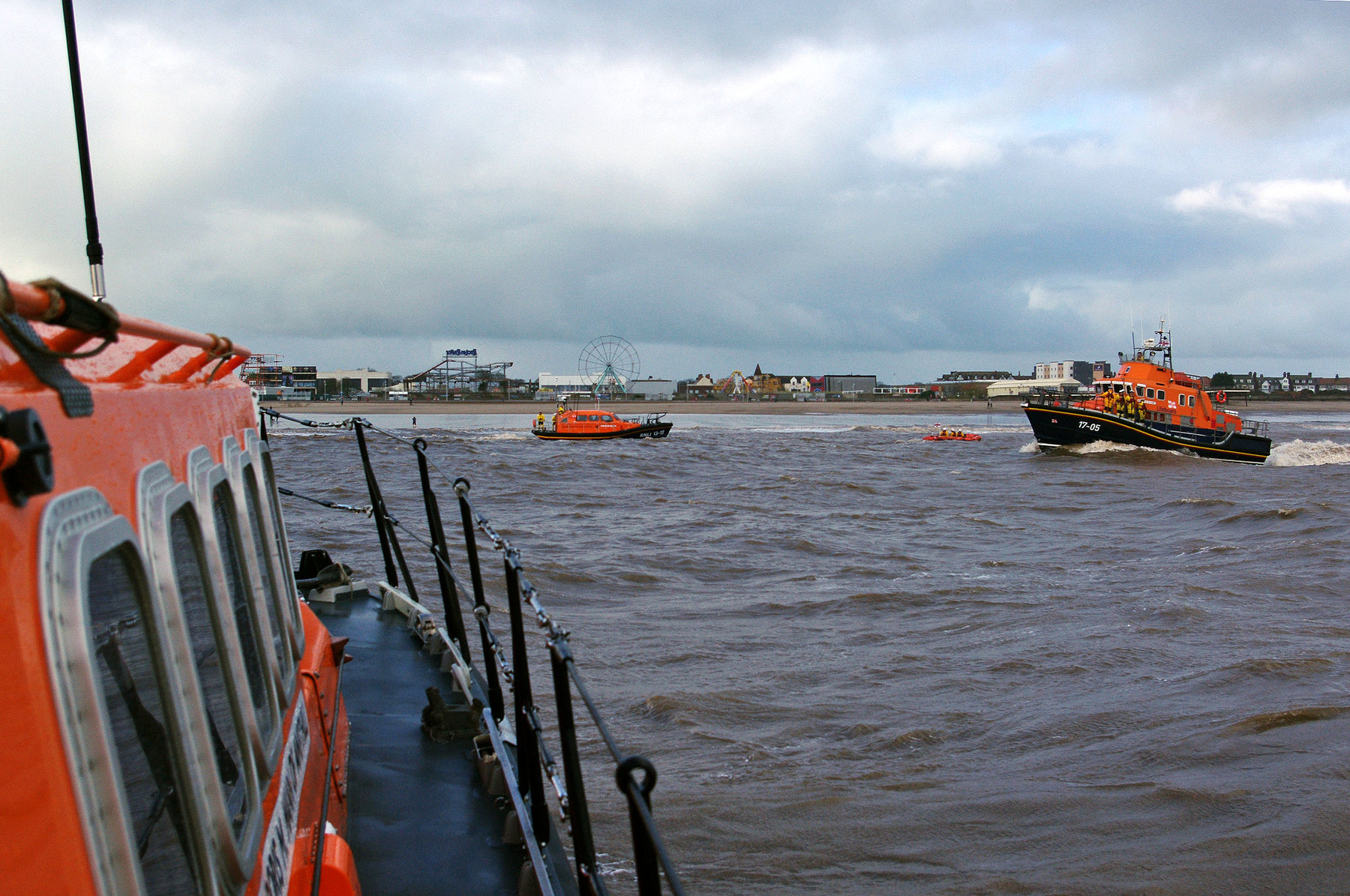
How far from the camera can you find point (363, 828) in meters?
3.67

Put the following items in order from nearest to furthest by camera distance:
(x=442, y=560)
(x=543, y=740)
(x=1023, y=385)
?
(x=543, y=740)
(x=442, y=560)
(x=1023, y=385)

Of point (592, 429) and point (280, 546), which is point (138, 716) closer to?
point (280, 546)

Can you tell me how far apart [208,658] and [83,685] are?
0.98 m

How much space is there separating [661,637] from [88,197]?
803 centimetres

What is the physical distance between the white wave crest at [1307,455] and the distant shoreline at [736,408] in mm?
61152

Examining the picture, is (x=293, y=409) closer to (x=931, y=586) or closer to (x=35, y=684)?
(x=931, y=586)

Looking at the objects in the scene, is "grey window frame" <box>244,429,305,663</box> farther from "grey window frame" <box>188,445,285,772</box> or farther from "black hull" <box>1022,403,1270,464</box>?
"black hull" <box>1022,403,1270,464</box>

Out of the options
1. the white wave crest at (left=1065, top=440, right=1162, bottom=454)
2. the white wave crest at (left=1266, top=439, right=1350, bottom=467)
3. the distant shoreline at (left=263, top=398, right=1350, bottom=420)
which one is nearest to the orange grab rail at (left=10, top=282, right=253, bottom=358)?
the white wave crest at (left=1065, top=440, right=1162, bottom=454)

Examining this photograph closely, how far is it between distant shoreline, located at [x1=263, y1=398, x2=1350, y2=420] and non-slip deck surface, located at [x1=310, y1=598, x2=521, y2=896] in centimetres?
10205

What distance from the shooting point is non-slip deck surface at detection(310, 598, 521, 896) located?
337 cm

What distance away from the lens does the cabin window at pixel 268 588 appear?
3287 millimetres

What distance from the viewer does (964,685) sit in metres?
9.34

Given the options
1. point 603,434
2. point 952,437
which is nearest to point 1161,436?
point 952,437

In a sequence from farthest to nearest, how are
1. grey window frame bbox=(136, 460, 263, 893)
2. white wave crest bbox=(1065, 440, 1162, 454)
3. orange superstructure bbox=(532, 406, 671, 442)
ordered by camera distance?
1. orange superstructure bbox=(532, 406, 671, 442)
2. white wave crest bbox=(1065, 440, 1162, 454)
3. grey window frame bbox=(136, 460, 263, 893)
